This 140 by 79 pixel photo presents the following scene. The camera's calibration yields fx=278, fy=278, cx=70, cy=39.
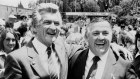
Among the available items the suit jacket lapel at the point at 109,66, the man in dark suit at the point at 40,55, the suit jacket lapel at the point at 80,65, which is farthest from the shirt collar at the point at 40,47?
the suit jacket lapel at the point at 109,66

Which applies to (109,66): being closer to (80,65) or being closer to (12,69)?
(80,65)

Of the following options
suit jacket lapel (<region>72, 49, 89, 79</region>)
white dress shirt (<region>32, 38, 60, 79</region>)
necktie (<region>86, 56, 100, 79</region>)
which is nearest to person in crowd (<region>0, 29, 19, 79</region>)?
suit jacket lapel (<region>72, 49, 89, 79</region>)

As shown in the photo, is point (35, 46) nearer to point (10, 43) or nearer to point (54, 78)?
point (54, 78)

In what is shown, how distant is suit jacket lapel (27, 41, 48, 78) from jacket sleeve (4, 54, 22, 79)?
0.15 m

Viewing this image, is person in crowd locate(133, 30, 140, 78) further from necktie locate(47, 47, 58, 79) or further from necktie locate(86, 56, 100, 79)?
necktie locate(47, 47, 58, 79)

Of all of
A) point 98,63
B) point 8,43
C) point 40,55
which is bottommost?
point 8,43

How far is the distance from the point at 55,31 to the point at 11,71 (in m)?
0.58

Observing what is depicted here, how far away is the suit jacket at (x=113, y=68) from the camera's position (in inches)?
116

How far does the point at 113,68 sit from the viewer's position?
3018mm

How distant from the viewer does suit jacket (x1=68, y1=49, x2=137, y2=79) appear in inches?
116

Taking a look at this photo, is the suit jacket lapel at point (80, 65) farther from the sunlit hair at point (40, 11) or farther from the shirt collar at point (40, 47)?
the sunlit hair at point (40, 11)

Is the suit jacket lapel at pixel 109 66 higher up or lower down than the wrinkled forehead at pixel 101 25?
lower down

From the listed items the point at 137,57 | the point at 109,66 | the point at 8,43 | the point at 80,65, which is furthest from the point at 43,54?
the point at 8,43

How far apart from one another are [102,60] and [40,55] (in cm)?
69
